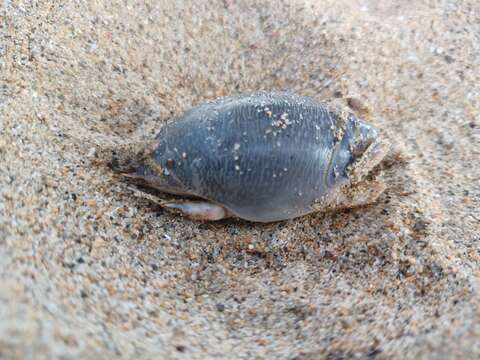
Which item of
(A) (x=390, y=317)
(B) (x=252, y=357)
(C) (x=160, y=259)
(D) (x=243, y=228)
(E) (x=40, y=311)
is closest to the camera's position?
(E) (x=40, y=311)

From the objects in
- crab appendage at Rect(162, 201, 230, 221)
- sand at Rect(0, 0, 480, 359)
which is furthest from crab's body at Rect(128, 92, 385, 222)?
sand at Rect(0, 0, 480, 359)

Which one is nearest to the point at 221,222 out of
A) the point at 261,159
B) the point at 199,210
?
the point at 199,210

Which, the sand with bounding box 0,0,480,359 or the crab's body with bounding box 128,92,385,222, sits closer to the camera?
the sand with bounding box 0,0,480,359

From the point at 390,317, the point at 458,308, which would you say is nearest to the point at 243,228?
the point at 390,317

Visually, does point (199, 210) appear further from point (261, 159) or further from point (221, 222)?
point (261, 159)

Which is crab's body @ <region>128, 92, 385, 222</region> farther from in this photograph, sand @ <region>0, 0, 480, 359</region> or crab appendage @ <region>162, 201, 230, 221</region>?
sand @ <region>0, 0, 480, 359</region>

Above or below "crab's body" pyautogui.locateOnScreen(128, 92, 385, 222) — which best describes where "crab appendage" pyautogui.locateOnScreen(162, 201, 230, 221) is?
below

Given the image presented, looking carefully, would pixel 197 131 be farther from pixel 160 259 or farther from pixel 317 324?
pixel 317 324
